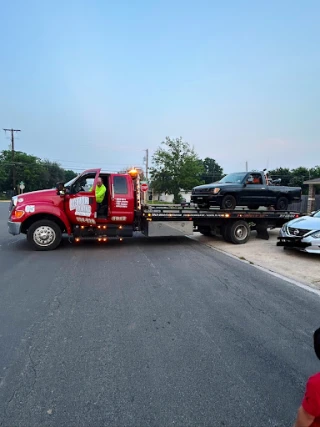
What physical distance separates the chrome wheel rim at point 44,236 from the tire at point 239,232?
5803 millimetres

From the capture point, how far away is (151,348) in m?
3.30

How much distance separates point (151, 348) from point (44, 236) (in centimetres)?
603

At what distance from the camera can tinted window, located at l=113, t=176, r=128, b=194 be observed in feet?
29.7

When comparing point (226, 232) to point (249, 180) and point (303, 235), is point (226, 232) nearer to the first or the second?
point (249, 180)

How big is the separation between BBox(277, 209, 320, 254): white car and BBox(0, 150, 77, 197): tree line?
66.3 metres

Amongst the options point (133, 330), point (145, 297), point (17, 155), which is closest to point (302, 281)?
point (145, 297)

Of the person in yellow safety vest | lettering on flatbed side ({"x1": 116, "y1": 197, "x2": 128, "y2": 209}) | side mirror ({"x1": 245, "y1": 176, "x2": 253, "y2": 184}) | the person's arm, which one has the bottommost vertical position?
the person's arm

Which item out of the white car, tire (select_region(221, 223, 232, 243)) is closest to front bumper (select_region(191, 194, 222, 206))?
tire (select_region(221, 223, 232, 243))

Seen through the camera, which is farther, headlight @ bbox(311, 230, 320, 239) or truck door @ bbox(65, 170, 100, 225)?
truck door @ bbox(65, 170, 100, 225)

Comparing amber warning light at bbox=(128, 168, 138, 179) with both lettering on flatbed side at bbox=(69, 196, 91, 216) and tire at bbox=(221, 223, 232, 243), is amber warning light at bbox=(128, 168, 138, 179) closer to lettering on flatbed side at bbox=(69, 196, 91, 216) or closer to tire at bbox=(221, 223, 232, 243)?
lettering on flatbed side at bbox=(69, 196, 91, 216)

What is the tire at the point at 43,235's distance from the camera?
8281 millimetres

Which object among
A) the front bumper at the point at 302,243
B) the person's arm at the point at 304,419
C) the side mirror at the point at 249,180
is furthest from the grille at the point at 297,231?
the person's arm at the point at 304,419

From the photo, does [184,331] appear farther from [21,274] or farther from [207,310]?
[21,274]

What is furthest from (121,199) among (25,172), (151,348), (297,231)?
(25,172)
